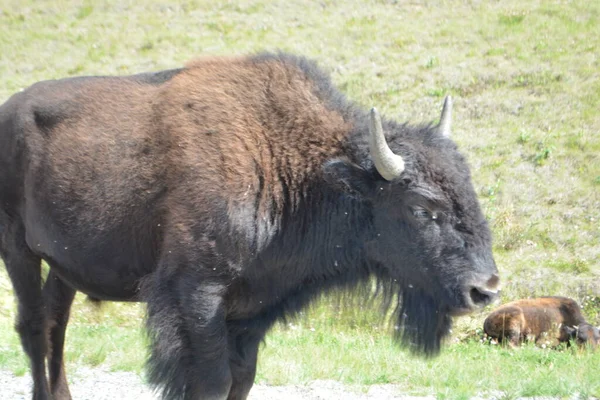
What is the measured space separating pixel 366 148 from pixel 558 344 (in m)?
6.82

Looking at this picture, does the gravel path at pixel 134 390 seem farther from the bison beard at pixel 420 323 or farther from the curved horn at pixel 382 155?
the curved horn at pixel 382 155

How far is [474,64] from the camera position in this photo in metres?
20.5

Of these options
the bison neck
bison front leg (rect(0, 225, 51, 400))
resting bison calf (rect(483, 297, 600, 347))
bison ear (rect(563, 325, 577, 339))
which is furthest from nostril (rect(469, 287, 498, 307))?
bison ear (rect(563, 325, 577, 339))

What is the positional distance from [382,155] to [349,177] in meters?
0.33

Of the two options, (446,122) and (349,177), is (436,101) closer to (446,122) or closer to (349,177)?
(446,122)

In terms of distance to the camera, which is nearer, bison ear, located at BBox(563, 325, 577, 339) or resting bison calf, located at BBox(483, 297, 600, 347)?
resting bison calf, located at BBox(483, 297, 600, 347)

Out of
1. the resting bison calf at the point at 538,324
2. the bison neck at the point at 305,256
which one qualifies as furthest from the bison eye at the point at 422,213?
the resting bison calf at the point at 538,324

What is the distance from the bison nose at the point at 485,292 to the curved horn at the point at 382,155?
86 centimetres

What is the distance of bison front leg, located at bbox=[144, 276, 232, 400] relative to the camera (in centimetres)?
511

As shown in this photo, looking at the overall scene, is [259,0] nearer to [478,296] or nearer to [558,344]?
A: [558,344]

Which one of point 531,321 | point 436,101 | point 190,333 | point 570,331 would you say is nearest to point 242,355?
point 190,333

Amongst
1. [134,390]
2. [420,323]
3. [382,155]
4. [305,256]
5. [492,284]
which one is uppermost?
[382,155]

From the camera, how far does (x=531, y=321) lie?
10930 mm

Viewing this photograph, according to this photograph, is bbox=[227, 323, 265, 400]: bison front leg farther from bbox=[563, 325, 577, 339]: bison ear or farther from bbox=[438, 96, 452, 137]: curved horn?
bbox=[563, 325, 577, 339]: bison ear
